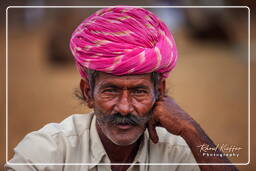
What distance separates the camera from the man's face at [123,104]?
389 cm

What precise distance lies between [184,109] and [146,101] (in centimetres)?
34

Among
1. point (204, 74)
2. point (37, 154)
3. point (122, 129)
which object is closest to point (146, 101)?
point (122, 129)

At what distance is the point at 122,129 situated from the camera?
3.95 metres

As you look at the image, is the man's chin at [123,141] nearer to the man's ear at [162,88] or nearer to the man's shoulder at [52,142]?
the man's shoulder at [52,142]

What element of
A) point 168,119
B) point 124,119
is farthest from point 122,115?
point 168,119

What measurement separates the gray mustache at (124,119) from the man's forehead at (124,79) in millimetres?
218

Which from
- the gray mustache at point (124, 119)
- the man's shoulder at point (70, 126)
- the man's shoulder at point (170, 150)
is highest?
the gray mustache at point (124, 119)

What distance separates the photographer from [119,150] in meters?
4.14

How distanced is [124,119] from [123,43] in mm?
515

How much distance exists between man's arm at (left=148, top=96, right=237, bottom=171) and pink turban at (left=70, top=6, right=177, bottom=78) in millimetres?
253

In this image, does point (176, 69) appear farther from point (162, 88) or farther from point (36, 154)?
point (36, 154)

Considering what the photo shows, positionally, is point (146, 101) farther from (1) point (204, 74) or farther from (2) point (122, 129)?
(1) point (204, 74)

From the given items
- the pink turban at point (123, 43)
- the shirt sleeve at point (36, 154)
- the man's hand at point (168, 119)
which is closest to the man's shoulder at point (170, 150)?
the man's hand at point (168, 119)

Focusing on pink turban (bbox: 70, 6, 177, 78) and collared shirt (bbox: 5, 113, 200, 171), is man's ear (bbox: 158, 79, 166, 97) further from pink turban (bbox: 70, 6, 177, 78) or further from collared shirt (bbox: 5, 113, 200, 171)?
collared shirt (bbox: 5, 113, 200, 171)
